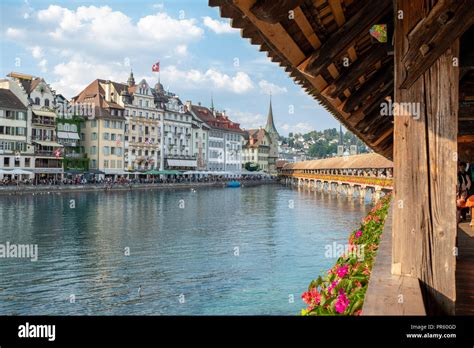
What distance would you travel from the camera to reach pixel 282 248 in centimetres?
2383

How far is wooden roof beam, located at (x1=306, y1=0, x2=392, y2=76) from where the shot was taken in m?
4.04

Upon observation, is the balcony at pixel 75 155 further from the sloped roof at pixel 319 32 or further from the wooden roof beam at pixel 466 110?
the sloped roof at pixel 319 32

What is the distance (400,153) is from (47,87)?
67612mm

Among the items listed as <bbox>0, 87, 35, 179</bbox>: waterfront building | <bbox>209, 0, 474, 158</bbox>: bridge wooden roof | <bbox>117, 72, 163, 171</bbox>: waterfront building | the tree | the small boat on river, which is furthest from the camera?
the tree

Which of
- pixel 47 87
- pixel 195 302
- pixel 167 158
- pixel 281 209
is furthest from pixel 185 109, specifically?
pixel 195 302

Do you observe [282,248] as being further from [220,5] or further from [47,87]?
[47,87]

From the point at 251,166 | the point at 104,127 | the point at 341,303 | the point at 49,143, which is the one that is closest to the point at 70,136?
the point at 49,143

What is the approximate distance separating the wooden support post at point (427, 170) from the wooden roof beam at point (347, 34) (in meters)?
0.33

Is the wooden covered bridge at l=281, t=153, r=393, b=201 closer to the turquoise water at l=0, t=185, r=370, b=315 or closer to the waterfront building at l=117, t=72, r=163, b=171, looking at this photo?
the turquoise water at l=0, t=185, r=370, b=315

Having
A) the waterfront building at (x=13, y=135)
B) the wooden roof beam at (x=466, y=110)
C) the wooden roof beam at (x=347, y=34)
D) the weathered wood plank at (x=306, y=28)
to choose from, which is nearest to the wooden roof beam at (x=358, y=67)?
the wooden roof beam at (x=347, y=34)

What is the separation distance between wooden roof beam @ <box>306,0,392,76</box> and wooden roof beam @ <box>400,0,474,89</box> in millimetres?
792

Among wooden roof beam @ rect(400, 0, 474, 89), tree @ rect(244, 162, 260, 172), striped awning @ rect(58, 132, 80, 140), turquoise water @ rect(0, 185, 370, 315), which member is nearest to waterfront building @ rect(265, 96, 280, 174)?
tree @ rect(244, 162, 260, 172)

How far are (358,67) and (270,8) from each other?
3018mm

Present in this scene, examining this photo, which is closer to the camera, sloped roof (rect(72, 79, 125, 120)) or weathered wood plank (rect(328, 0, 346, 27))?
weathered wood plank (rect(328, 0, 346, 27))
